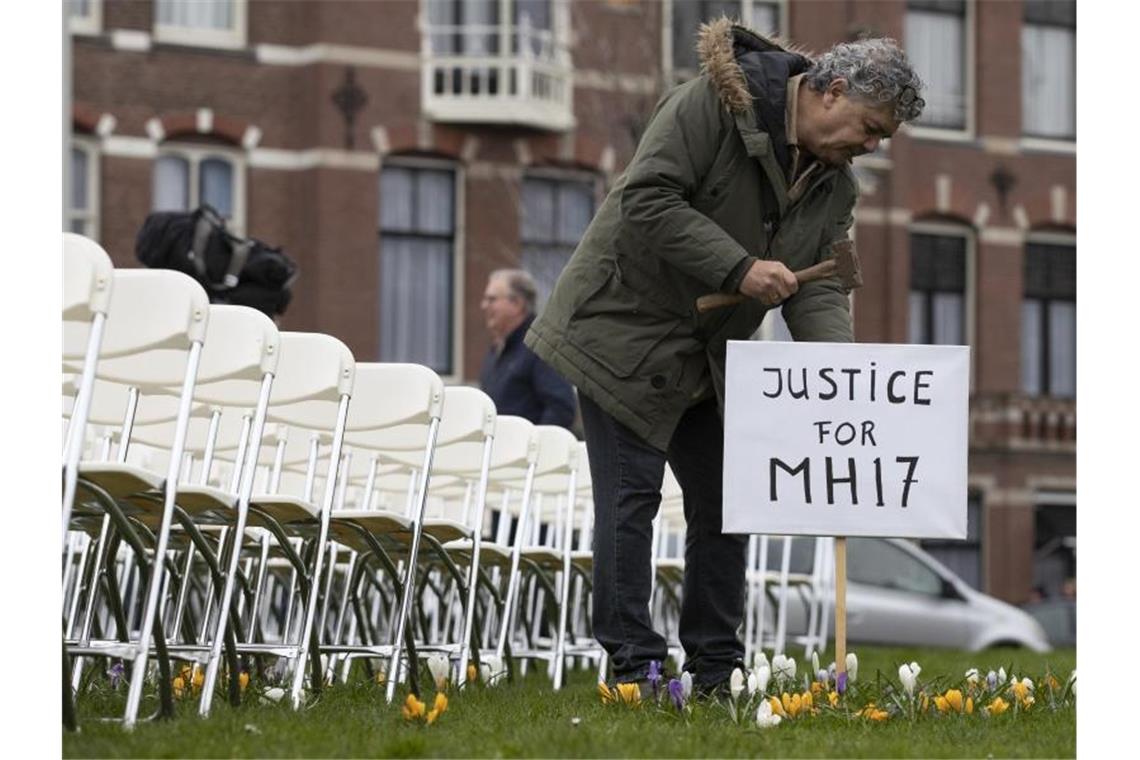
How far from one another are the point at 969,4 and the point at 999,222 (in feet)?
8.95

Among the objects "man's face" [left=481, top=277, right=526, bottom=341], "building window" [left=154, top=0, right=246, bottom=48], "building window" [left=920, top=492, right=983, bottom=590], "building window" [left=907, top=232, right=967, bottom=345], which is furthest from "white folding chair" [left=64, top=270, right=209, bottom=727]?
"building window" [left=920, top=492, right=983, bottom=590]

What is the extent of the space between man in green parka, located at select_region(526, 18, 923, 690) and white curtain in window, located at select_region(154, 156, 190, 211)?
60.7ft

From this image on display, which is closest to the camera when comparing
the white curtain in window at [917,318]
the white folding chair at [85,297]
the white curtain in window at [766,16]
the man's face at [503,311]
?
the white folding chair at [85,297]

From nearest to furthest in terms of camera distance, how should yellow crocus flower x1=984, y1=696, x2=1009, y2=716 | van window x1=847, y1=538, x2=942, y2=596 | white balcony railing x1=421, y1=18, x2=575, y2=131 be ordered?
yellow crocus flower x1=984, y1=696, x2=1009, y2=716, van window x1=847, y1=538, x2=942, y2=596, white balcony railing x1=421, y1=18, x2=575, y2=131

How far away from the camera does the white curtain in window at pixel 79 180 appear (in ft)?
76.7

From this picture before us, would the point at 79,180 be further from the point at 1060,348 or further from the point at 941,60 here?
the point at 1060,348

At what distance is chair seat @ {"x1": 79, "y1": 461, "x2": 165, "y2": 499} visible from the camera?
Answer: 14.8ft

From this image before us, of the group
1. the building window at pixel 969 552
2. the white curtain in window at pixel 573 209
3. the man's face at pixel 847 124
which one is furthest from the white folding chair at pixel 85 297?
the building window at pixel 969 552

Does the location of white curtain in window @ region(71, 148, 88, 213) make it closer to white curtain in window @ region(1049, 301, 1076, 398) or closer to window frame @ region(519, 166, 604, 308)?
window frame @ region(519, 166, 604, 308)

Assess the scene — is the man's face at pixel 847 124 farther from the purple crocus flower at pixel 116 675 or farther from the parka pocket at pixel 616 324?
the purple crocus flower at pixel 116 675

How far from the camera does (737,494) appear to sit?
5.70 m

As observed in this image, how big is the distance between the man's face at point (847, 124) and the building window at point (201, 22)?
1921cm
